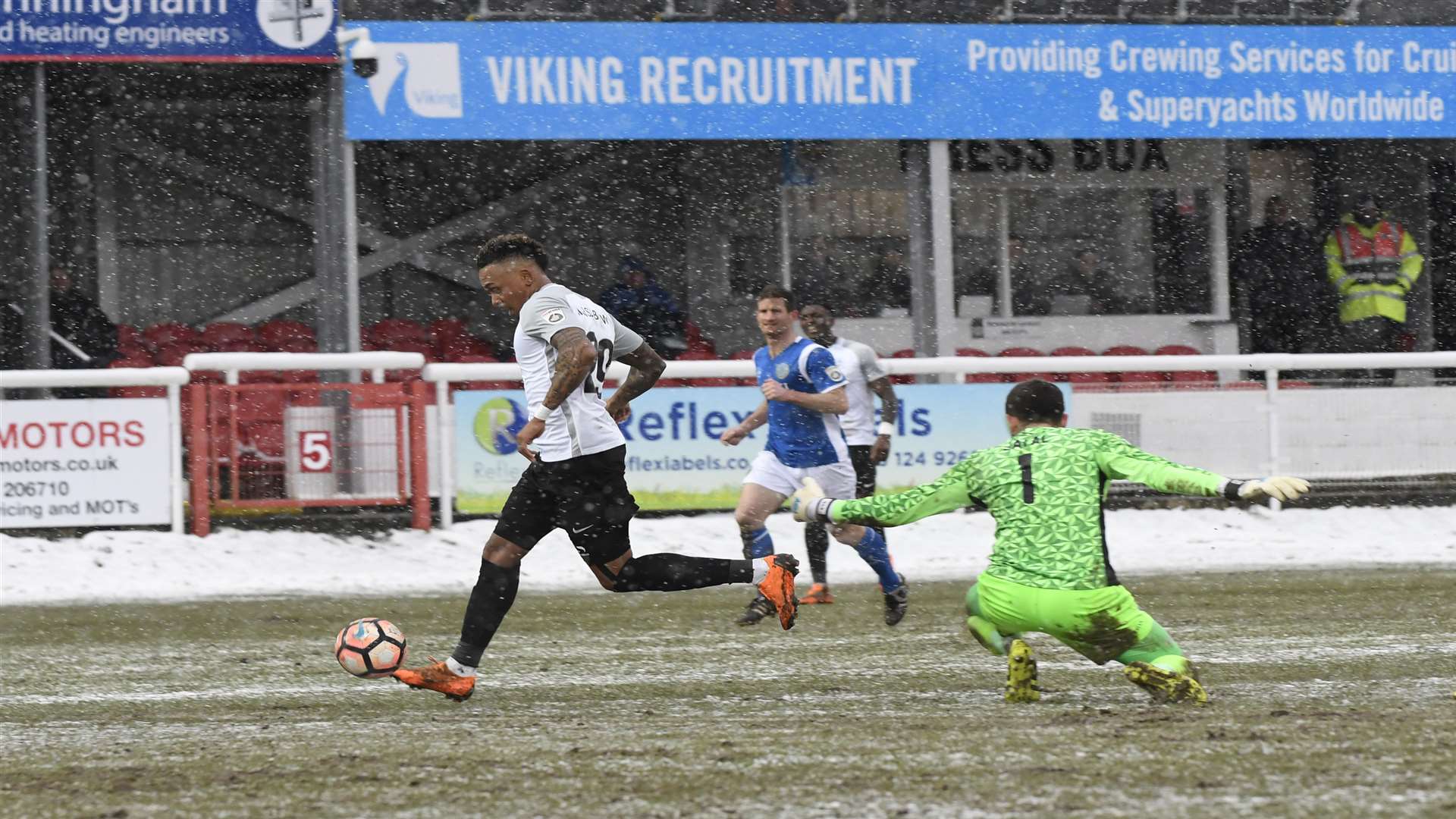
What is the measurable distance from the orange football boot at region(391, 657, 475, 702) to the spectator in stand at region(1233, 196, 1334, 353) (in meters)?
14.8

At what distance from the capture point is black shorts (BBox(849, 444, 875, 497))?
483 inches

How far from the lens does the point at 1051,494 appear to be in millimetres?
6609

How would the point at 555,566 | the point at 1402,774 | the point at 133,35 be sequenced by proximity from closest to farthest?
the point at 1402,774 → the point at 555,566 → the point at 133,35

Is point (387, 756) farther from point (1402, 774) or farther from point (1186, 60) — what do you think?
point (1186, 60)

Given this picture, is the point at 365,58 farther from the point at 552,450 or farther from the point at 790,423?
the point at 552,450

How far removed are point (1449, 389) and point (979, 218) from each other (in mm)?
6341

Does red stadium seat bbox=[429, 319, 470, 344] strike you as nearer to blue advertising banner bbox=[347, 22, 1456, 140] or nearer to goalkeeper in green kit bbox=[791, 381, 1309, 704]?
blue advertising banner bbox=[347, 22, 1456, 140]

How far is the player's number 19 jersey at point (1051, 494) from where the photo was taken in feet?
21.6

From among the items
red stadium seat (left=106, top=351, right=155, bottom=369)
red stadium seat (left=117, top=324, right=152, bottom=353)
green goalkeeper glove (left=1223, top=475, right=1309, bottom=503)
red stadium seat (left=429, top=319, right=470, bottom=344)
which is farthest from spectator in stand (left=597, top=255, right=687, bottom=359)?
green goalkeeper glove (left=1223, top=475, right=1309, bottom=503)

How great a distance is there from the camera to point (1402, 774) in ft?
15.9

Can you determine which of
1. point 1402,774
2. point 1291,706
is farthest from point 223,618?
point 1402,774

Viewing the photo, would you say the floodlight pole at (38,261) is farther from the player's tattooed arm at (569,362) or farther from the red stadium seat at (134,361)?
the player's tattooed arm at (569,362)

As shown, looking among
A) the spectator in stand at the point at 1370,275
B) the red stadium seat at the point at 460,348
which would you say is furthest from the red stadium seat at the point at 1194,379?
the red stadium seat at the point at 460,348

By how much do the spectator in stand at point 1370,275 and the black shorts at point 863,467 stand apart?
926 cm
